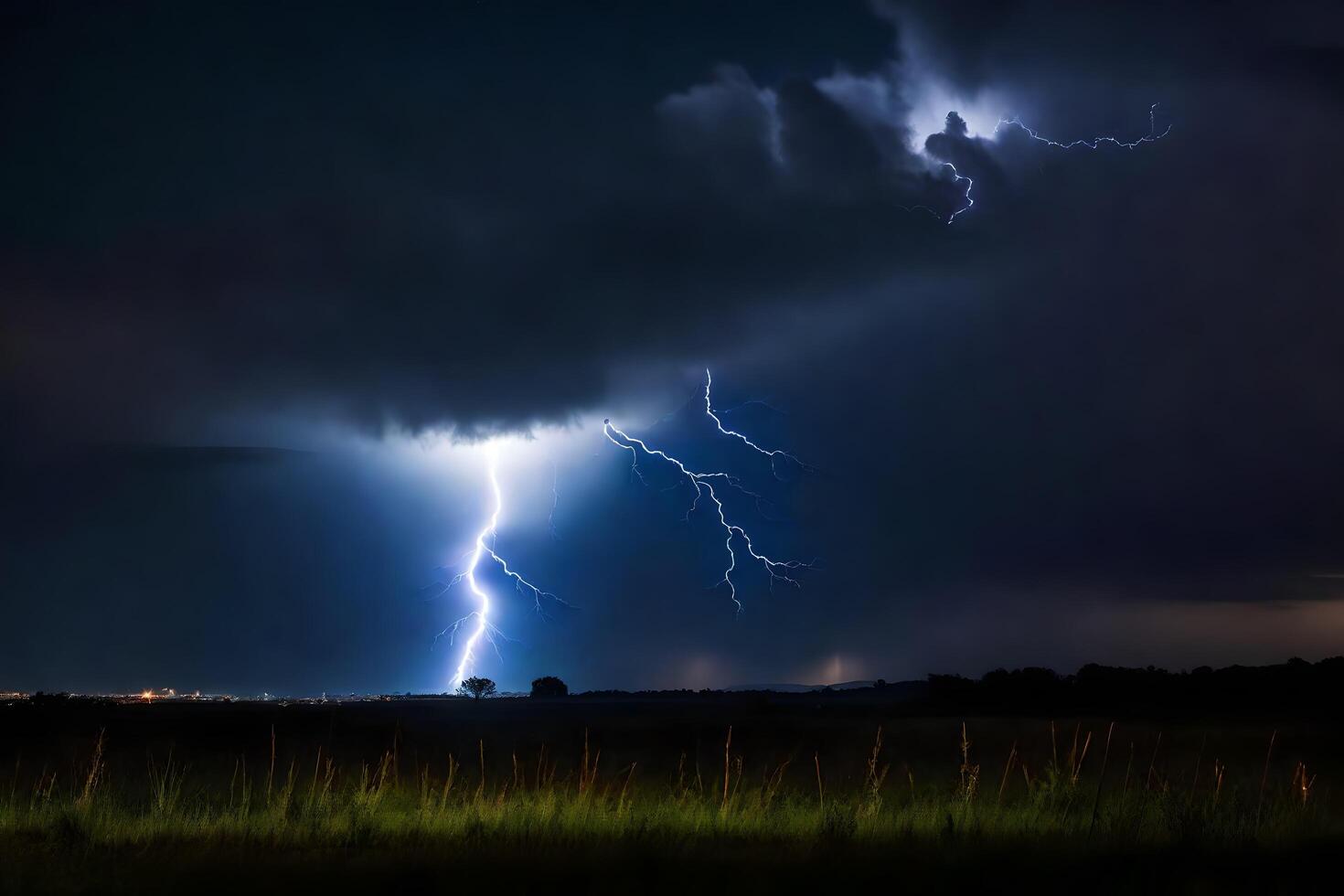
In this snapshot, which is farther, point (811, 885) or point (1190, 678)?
point (1190, 678)

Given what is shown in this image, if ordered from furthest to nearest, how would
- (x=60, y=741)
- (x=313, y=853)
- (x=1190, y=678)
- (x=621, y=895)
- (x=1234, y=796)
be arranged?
(x=1190, y=678), (x=60, y=741), (x=1234, y=796), (x=313, y=853), (x=621, y=895)

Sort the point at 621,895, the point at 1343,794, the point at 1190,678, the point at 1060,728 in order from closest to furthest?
the point at 621,895 < the point at 1343,794 < the point at 1060,728 < the point at 1190,678

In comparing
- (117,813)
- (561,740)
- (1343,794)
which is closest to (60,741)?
(561,740)

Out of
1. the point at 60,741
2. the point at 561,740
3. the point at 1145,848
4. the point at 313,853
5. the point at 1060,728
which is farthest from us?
the point at 1060,728

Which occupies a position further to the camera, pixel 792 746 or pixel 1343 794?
pixel 792 746

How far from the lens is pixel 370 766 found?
746 inches

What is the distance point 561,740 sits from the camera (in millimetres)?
24234

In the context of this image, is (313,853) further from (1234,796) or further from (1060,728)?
(1060,728)

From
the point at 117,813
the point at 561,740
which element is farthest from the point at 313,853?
the point at 561,740

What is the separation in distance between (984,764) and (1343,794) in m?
6.19

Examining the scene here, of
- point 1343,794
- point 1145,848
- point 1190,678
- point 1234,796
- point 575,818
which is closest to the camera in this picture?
point 1145,848

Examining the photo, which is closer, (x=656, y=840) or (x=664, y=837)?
(x=656, y=840)

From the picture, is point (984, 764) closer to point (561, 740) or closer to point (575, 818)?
point (561, 740)

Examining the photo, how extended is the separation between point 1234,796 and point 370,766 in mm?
13380
